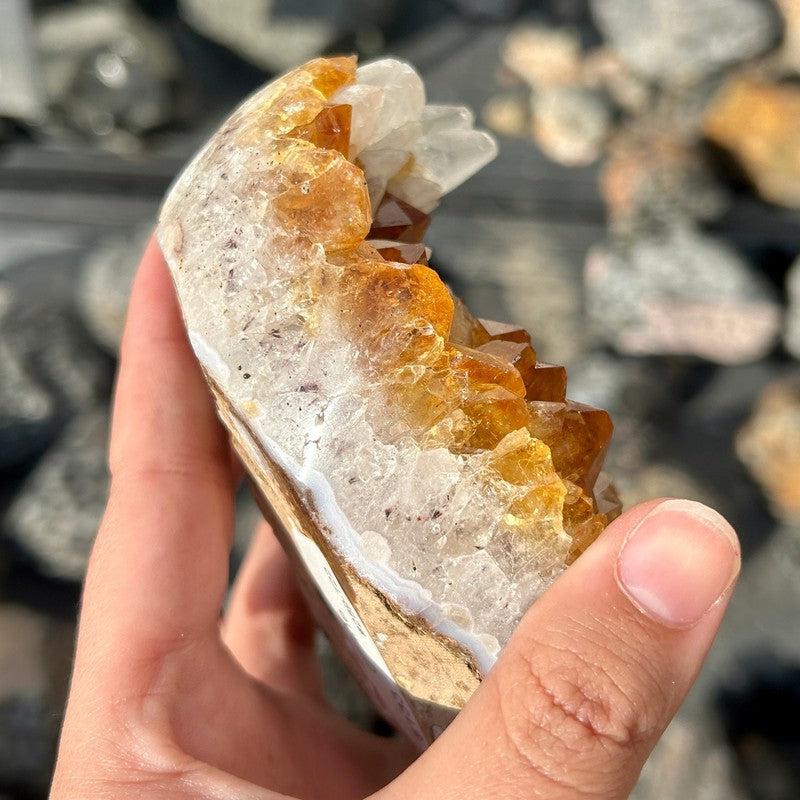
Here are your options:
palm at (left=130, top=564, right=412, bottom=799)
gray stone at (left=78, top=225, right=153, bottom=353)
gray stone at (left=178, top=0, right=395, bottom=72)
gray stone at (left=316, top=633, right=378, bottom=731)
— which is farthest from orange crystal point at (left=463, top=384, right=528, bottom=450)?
gray stone at (left=178, top=0, right=395, bottom=72)

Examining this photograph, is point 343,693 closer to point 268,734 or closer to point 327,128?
point 268,734

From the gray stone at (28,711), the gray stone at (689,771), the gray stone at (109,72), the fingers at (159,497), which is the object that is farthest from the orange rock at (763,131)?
the gray stone at (28,711)

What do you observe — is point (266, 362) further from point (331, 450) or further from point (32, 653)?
point (32, 653)

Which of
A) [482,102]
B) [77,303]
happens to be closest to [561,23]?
[482,102]

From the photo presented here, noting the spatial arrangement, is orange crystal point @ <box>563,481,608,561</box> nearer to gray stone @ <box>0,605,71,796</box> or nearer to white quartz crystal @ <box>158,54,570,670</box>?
white quartz crystal @ <box>158,54,570,670</box>

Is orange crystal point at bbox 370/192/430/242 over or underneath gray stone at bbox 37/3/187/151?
over

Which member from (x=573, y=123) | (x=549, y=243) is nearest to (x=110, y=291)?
(x=549, y=243)
